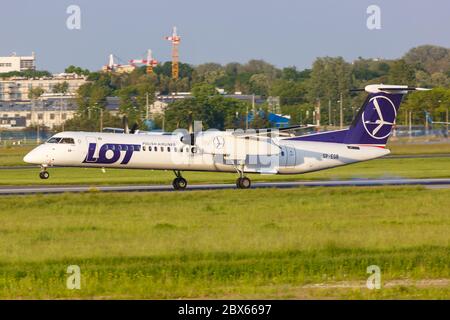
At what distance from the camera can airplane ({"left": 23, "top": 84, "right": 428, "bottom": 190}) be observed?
138 feet

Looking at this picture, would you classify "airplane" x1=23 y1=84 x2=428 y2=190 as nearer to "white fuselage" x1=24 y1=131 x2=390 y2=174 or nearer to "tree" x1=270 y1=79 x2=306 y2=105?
"white fuselage" x1=24 y1=131 x2=390 y2=174

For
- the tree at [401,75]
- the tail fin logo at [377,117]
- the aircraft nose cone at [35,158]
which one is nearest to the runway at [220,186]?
the aircraft nose cone at [35,158]

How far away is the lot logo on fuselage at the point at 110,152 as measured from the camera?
41.7 metres

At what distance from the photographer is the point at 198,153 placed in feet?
143

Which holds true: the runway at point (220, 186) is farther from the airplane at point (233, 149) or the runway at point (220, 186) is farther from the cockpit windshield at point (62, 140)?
the cockpit windshield at point (62, 140)

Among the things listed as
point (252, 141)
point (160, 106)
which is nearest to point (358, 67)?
point (160, 106)

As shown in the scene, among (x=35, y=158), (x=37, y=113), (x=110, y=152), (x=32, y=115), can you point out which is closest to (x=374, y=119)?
(x=110, y=152)

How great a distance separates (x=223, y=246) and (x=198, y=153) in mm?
19433

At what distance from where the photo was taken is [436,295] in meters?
18.1

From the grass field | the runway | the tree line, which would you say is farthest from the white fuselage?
the tree line

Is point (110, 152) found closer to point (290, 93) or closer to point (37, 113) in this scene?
point (290, 93)

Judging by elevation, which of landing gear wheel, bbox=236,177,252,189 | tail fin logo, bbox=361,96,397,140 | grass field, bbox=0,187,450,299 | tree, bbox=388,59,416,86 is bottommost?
grass field, bbox=0,187,450,299

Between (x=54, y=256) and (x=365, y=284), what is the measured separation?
8031 mm
